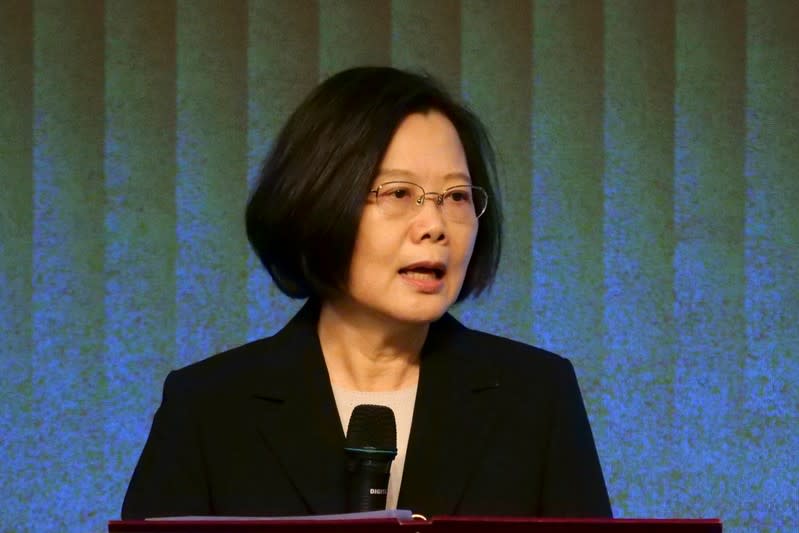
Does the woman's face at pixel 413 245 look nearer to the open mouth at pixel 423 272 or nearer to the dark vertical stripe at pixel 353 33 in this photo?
the open mouth at pixel 423 272

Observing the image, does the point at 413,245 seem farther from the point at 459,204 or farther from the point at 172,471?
the point at 172,471

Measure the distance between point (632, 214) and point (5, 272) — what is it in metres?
1.31

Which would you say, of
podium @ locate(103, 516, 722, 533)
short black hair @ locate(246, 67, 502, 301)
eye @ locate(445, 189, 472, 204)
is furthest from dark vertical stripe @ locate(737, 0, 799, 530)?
podium @ locate(103, 516, 722, 533)

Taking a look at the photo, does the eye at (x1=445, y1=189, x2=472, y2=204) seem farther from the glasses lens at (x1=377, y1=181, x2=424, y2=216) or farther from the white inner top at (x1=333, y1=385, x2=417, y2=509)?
the white inner top at (x1=333, y1=385, x2=417, y2=509)

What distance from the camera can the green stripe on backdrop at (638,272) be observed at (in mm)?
2604

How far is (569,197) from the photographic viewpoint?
8.55 ft

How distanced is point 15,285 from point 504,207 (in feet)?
3.38

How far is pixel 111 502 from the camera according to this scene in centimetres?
258

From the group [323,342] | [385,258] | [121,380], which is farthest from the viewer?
[121,380]

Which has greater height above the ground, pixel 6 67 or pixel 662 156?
pixel 6 67

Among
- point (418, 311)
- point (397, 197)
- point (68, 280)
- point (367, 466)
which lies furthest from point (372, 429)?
point (68, 280)

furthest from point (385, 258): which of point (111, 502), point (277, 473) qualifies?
point (111, 502)

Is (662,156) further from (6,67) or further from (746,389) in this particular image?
(6,67)

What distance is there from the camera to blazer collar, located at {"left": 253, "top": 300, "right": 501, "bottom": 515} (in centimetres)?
151
